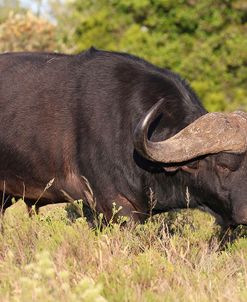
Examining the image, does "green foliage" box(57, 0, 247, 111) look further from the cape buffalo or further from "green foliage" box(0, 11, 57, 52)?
the cape buffalo

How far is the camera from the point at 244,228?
7.48 metres

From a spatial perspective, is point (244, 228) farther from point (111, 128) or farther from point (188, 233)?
point (111, 128)

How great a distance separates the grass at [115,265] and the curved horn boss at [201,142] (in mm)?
607

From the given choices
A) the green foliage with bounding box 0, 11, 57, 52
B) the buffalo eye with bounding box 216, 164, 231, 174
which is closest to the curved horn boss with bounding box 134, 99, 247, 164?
the buffalo eye with bounding box 216, 164, 231, 174

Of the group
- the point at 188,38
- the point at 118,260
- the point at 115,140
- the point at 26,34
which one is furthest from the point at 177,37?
the point at 118,260

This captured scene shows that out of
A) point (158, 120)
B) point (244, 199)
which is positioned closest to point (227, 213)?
point (244, 199)

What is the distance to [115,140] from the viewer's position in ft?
21.7

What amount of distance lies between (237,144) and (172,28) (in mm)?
28360

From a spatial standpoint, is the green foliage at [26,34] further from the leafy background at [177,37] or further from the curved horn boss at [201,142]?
the curved horn boss at [201,142]

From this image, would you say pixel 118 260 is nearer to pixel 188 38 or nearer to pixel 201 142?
pixel 201 142

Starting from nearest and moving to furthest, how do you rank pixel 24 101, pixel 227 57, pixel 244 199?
pixel 244 199 → pixel 24 101 → pixel 227 57

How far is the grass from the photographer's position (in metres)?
4.21

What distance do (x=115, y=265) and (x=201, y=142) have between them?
1588 millimetres

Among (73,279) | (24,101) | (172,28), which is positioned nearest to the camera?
(73,279)
